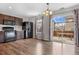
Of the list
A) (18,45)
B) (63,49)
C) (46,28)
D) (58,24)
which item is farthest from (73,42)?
(18,45)

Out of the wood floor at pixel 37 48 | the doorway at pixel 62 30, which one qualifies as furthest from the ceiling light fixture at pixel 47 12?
the wood floor at pixel 37 48

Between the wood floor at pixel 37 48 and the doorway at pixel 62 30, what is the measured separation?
0.24m

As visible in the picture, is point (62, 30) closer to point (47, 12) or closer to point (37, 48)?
point (47, 12)

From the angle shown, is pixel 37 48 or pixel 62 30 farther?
pixel 37 48

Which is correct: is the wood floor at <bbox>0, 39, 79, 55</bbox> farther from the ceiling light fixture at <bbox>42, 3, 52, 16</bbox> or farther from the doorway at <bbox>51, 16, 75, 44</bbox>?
the ceiling light fixture at <bbox>42, 3, 52, 16</bbox>

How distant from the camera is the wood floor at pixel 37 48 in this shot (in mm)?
4307

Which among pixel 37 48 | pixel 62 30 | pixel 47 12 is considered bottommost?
pixel 37 48

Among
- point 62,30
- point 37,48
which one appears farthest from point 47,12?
point 37,48

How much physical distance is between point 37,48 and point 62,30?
141cm

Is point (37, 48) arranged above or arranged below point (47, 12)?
below

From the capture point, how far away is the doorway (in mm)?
4344

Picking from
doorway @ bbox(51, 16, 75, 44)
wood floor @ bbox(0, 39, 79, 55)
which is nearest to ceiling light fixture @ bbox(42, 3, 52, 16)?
doorway @ bbox(51, 16, 75, 44)

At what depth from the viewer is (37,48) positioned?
4938mm

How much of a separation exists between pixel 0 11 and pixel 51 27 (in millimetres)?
2151
